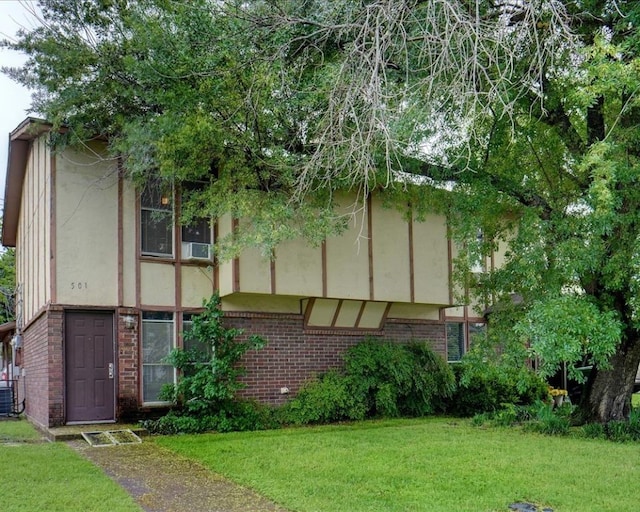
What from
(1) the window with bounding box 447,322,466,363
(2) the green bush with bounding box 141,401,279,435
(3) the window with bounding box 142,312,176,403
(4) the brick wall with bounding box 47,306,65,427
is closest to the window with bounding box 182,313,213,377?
(3) the window with bounding box 142,312,176,403

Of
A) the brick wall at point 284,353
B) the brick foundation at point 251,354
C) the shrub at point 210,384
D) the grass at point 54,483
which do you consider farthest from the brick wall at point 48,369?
the brick wall at point 284,353

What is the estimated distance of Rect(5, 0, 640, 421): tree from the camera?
7.48 metres

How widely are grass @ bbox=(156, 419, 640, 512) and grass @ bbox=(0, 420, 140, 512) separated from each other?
1405 millimetres

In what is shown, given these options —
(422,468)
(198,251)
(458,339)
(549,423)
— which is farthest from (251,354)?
(458,339)

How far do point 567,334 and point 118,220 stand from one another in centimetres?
804

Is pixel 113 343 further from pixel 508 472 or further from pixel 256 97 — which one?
pixel 508 472

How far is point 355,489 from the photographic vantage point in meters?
6.91

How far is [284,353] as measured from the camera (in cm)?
1348

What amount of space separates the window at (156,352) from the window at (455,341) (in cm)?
709

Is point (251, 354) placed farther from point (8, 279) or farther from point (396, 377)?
point (8, 279)

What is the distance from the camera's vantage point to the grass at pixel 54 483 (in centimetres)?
636

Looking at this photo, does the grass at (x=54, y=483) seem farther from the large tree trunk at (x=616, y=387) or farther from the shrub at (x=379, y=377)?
the large tree trunk at (x=616, y=387)

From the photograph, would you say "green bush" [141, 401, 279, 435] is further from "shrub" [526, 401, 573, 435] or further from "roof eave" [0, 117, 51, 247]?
"roof eave" [0, 117, 51, 247]

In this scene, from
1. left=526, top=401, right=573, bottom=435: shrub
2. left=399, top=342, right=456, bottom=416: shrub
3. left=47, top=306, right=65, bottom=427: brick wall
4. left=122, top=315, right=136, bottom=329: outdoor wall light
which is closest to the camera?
left=526, top=401, right=573, bottom=435: shrub
